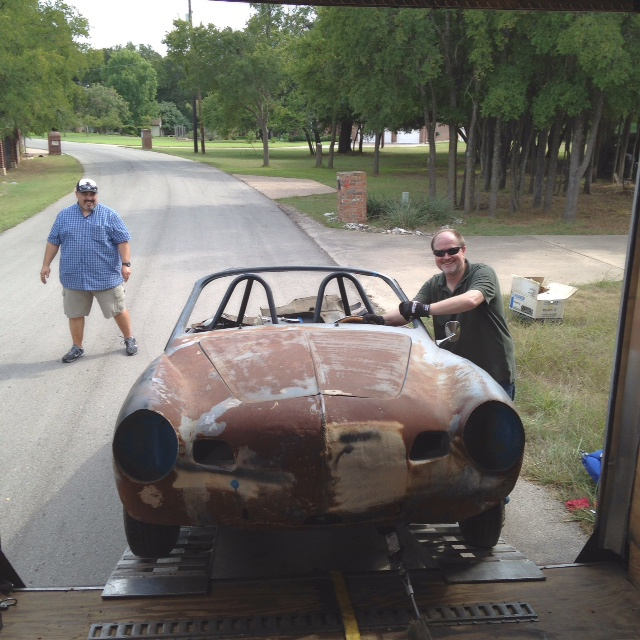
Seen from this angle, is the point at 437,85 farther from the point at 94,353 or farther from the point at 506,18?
the point at 94,353

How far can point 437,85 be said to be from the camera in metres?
19.0

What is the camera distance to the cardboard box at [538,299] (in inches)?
343

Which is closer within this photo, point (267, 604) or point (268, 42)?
point (267, 604)

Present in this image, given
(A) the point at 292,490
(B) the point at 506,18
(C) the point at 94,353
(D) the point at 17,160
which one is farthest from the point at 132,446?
(D) the point at 17,160

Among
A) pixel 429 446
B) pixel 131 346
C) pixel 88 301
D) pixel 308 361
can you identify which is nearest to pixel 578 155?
pixel 131 346

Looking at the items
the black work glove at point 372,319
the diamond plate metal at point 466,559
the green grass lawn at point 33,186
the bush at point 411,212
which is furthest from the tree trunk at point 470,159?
the diamond plate metal at point 466,559

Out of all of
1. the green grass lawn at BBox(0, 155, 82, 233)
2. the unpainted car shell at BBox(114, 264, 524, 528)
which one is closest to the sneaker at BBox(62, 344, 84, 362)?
the unpainted car shell at BBox(114, 264, 524, 528)

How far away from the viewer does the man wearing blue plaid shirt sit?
7281 mm

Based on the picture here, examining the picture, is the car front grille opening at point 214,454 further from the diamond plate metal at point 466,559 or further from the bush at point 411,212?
the bush at point 411,212

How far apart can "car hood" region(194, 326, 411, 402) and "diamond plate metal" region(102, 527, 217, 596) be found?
92 centimetres

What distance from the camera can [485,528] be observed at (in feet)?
12.0

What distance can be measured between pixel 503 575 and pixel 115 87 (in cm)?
10196

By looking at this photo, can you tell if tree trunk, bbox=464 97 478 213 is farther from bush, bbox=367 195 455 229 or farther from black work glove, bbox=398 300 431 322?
black work glove, bbox=398 300 431 322

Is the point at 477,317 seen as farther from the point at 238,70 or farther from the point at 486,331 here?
the point at 238,70
